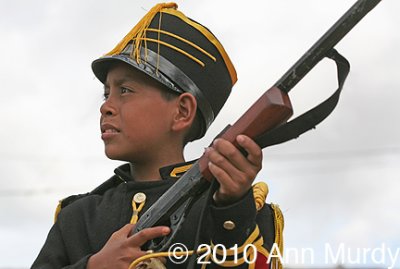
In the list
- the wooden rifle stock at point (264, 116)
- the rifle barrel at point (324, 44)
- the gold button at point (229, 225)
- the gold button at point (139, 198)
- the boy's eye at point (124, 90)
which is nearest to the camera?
the rifle barrel at point (324, 44)

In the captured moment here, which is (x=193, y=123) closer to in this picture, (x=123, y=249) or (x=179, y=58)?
(x=179, y=58)

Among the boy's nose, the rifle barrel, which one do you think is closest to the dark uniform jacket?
the boy's nose

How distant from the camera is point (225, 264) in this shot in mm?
3271

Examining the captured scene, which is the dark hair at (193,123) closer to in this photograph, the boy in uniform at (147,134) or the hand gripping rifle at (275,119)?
the boy in uniform at (147,134)

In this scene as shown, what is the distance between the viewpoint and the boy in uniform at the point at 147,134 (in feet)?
11.6

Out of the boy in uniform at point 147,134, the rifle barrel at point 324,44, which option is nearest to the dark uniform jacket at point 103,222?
the boy in uniform at point 147,134

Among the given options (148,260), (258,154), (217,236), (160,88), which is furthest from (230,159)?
(160,88)

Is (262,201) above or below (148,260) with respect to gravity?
above

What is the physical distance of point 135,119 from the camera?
3.66m

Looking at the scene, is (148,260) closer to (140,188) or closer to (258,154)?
(140,188)

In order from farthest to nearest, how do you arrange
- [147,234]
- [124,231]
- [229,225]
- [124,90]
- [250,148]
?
1. [124,90]
2. [124,231]
3. [147,234]
4. [229,225]
5. [250,148]

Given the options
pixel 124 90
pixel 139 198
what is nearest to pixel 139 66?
pixel 124 90

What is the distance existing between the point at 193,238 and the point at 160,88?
26.2 inches

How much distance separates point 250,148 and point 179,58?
0.97 meters
